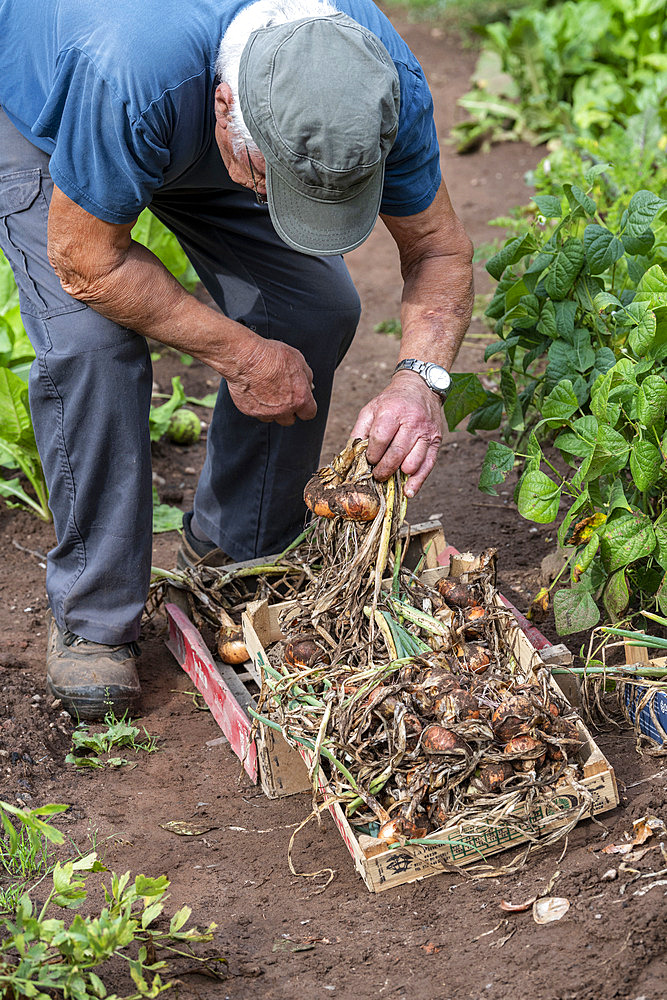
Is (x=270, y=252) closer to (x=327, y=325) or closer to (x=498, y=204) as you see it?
(x=327, y=325)

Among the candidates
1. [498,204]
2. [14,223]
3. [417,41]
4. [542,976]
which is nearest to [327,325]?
[14,223]

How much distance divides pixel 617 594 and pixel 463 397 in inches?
Answer: 27.1

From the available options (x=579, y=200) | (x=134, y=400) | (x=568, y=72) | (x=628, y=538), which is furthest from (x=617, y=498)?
(x=568, y=72)

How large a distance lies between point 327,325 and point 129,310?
673 millimetres

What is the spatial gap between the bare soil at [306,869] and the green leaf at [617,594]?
11.0 inches

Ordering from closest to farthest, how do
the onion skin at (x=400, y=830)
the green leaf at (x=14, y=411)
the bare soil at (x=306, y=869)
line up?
the bare soil at (x=306, y=869) → the onion skin at (x=400, y=830) → the green leaf at (x=14, y=411)

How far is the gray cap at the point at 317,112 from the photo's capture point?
1893mm

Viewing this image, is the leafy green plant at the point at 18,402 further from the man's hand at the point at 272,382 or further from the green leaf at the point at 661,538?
the green leaf at the point at 661,538

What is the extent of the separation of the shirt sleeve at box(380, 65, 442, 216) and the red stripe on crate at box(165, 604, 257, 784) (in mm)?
1198

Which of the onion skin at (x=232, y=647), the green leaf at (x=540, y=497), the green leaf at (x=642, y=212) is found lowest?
the onion skin at (x=232, y=647)

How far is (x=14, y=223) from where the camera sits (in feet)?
8.09

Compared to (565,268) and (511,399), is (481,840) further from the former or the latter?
(565,268)

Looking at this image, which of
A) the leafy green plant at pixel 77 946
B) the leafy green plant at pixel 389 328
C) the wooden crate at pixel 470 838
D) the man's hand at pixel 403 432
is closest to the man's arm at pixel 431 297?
the man's hand at pixel 403 432

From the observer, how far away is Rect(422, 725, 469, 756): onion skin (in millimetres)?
1884
